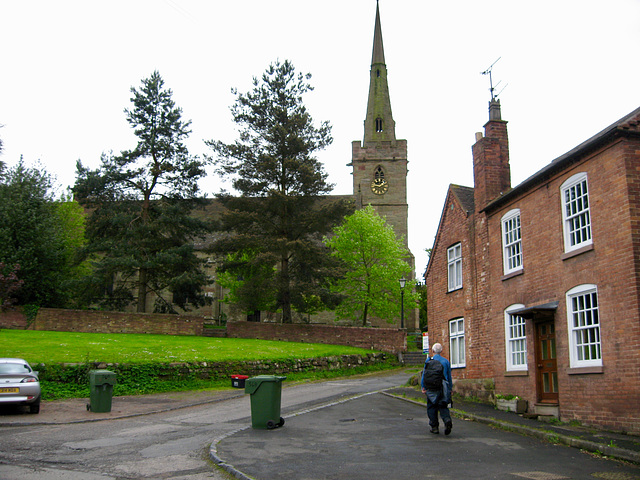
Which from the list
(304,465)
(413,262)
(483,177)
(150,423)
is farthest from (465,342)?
(413,262)

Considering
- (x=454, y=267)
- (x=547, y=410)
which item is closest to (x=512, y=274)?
(x=547, y=410)

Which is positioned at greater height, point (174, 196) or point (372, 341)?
point (174, 196)

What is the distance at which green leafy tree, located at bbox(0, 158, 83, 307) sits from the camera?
3531cm

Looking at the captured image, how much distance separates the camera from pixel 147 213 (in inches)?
1500

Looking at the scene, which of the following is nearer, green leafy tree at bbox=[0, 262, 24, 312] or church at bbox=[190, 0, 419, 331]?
green leafy tree at bbox=[0, 262, 24, 312]

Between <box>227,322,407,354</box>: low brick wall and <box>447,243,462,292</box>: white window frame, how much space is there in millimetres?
14986

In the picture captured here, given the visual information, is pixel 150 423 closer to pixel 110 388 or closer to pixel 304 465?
pixel 110 388

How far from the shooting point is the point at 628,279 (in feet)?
35.6

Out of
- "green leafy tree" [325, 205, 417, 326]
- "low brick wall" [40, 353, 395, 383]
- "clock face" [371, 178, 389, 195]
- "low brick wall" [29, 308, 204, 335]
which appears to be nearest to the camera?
"low brick wall" [40, 353, 395, 383]

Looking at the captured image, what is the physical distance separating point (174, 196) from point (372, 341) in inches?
663

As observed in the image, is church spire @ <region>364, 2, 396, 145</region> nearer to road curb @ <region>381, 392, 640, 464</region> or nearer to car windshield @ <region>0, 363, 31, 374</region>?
car windshield @ <region>0, 363, 31, 374</region>

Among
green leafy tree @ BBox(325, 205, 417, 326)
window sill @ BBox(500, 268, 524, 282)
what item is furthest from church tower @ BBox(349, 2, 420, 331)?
window sill @ BBox(500, 268, 524, 282)

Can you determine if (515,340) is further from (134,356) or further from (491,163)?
(134,356)

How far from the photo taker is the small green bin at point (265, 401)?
11.4 m
